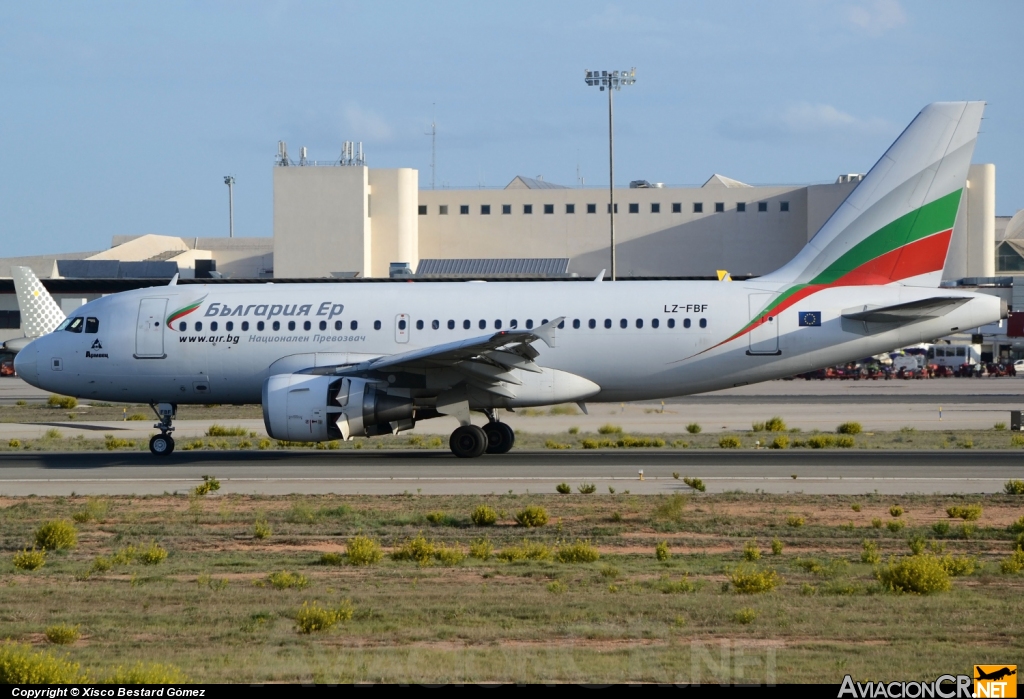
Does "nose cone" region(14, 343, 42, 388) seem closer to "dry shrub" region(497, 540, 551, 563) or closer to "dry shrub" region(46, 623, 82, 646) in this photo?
"dry shrub" region(497, 540, 551, 563)

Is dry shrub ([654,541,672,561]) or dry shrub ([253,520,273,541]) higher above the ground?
dry shrub ([253,520,273,541])

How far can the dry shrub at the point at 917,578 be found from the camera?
495 inches

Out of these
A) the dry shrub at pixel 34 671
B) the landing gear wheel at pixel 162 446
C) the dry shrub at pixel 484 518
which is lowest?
the dry shrub at pixel 34 671

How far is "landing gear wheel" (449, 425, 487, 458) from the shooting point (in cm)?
2652

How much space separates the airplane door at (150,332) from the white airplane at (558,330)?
0.03 metres

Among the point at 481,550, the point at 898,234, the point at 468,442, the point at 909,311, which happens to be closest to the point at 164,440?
the point at 468,442

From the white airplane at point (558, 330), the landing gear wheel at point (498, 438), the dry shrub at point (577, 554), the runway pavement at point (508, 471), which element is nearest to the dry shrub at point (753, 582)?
the dry shrub at point (577, 554)

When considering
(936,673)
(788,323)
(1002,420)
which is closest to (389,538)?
(936,673)

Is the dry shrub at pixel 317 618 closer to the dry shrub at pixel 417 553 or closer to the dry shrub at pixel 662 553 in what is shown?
the dry shrub at pixel 417 553

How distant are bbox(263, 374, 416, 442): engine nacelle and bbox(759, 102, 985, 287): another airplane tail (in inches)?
412

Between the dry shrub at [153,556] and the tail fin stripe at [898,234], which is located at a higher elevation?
the tail fin stripe at [898,234]

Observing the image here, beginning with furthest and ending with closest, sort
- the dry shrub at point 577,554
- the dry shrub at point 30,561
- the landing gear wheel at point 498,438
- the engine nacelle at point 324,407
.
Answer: the landing gear wheel at point 498,438
the engine nacelle at point 324,407
the dry shrub at point 577,554
the dry shrub at point 30,561

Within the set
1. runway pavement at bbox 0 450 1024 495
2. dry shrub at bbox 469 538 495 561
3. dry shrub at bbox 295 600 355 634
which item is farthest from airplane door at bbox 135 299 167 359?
dry shrub at bbox 295 600 355 634

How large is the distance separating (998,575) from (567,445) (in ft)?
57.1
